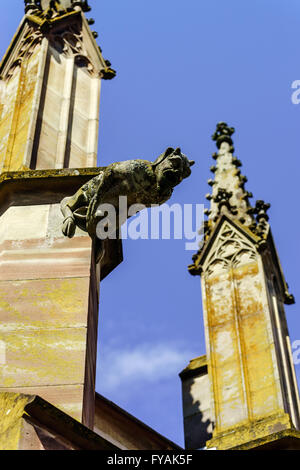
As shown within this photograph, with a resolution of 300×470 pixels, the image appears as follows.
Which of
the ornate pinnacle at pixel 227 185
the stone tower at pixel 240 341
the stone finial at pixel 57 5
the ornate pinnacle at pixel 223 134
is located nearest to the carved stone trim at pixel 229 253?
the stone tower at pixel 240 341

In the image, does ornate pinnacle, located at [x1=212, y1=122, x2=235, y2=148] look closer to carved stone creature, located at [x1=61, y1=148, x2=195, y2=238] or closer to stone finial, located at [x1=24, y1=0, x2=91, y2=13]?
stone finial, located at [x1=24, y1=0, x2=91, y2=13]

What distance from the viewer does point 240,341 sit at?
456 inches

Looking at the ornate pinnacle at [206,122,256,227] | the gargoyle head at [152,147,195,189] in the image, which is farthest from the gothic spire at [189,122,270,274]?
the gargoyle head at [152,147,195,189]

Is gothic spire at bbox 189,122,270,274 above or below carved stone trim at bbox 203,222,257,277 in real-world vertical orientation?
above

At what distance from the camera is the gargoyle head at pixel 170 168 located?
563cm

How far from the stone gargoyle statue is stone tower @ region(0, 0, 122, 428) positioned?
0.53 ft

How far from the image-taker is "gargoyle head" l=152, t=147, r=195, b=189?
5633mm

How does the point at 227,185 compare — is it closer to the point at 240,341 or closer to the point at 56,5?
the point at 240,341

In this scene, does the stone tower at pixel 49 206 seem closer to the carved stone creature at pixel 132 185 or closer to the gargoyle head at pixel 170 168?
the carved stone creature at pixel 132 185

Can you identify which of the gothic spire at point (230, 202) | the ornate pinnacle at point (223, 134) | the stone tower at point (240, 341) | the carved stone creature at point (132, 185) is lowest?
the carved stone creature at point (132, 185)

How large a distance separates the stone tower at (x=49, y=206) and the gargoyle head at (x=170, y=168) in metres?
0.51

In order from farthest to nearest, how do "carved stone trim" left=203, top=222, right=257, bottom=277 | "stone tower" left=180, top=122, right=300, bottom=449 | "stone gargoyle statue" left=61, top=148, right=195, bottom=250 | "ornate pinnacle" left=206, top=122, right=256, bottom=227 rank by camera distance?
"ornate pinnacle" left=206, top=122, right=256, bottom=227 < "carved stone trim" left=203, top=222, right=257, bottom=277 < "stone tower" left=180, top=122, right=300, bottom=449 < "stone gargoyle statue" left=61, top=148, right=195, bottom=250

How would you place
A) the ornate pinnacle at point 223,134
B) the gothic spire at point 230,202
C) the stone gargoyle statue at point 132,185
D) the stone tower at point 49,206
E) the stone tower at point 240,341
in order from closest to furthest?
1. the stone tower at point 49,206
2. the stone gargoyle statue at point 132,185
3. the stone tower at point 240,341
4. the gothic spire at point 230,202
5. the ornate pinnacle at point 223,134

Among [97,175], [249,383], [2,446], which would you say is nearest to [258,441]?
[249,383]
